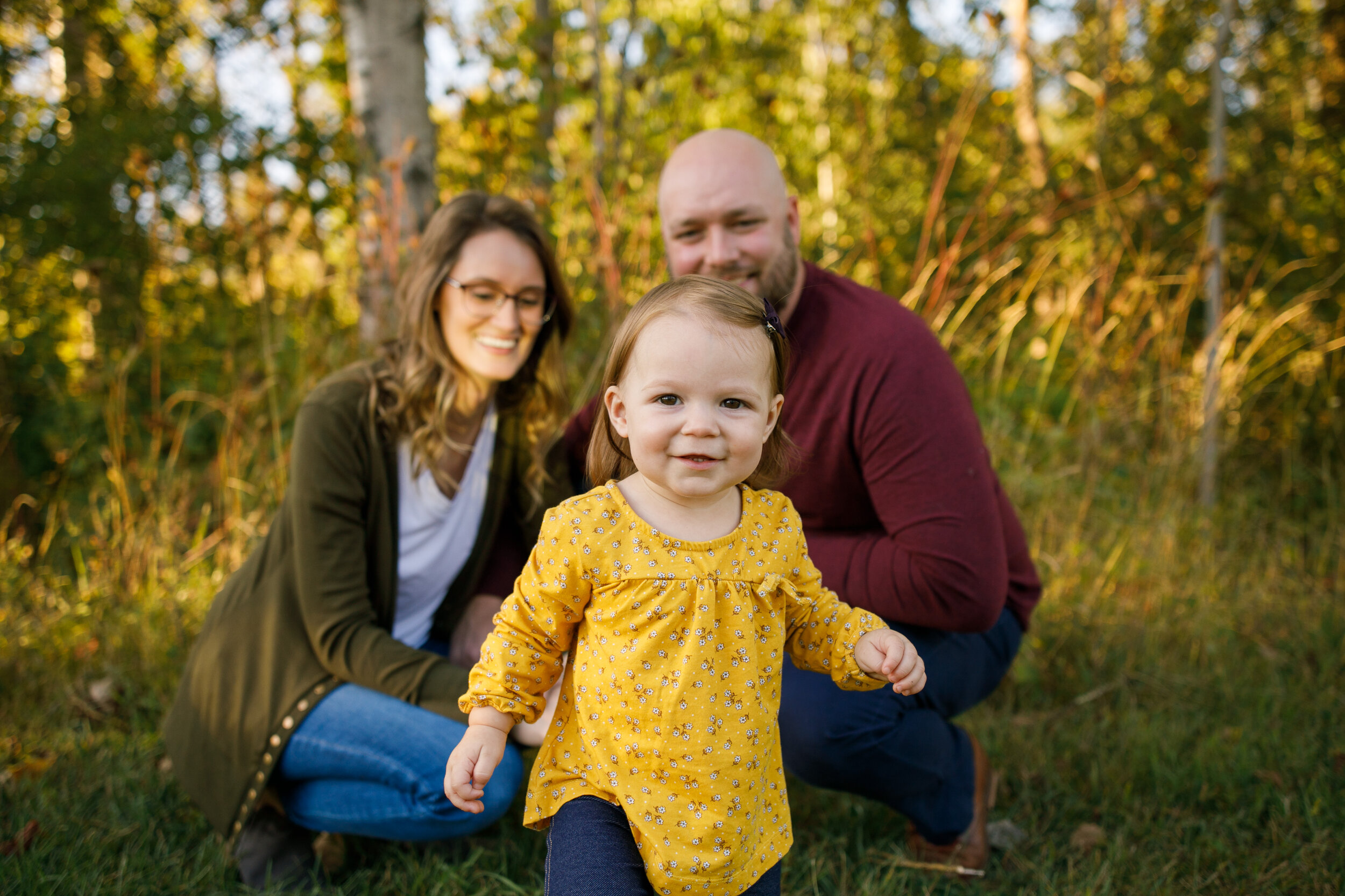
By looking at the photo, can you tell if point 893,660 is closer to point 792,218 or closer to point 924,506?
point 924,506

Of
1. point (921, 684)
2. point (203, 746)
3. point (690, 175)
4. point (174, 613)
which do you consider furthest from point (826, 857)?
point (174, 613)

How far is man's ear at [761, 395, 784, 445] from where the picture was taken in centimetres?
127

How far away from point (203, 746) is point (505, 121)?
9.75ft

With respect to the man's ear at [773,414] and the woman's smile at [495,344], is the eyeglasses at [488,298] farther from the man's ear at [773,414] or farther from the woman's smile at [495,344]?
the man's ear at [773,414]

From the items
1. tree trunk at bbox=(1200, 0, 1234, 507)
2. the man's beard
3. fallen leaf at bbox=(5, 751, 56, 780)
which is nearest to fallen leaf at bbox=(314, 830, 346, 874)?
fallen leaf at bbox=(5, 751, 56, 780)

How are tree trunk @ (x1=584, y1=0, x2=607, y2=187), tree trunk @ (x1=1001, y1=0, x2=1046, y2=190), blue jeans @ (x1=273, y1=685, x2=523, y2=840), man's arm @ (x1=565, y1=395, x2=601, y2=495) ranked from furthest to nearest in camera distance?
tree trunk @ (x1=1001, y1=0, x2=1046, y2=190)
tree trunk @ (x1=584, y1=0, x2=607, y2=187)
man's arm @ (x1=565, y1=395, x2=601, y2=495)
blue jeans @ (x1=273, y1=685, x2=523, y2=840)

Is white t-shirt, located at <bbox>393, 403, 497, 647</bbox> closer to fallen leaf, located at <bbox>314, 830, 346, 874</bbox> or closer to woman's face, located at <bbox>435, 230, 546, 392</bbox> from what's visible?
woman's face, located at <bbox>435, 230, 546, 392</bbox>

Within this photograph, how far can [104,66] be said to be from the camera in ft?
24.3

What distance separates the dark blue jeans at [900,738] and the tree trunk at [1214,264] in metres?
2.34

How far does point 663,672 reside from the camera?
121 cm

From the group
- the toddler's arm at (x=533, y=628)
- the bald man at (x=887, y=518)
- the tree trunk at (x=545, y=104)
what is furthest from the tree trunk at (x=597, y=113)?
the toddler's arm at (x=533, y=628)

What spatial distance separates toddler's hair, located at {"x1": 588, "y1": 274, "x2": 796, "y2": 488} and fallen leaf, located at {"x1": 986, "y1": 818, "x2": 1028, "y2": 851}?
3.91 ft

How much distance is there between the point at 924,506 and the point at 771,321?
771 millimetres

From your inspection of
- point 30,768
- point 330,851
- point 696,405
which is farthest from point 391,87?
point 696,405
